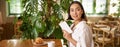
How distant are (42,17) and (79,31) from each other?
7.10 ft

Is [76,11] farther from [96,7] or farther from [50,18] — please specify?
[96,7]

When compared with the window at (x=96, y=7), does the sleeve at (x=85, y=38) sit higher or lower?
lower

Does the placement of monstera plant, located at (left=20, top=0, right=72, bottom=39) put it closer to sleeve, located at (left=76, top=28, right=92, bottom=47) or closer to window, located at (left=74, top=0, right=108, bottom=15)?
sleeve, located at (left=76, top=28, right=92, bottom=47)

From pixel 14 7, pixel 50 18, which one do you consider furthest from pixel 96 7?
pixel 50 18

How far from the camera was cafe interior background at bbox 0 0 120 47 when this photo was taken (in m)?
3.90

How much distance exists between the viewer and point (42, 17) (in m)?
3.94

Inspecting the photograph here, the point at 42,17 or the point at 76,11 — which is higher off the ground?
the point at 76,11

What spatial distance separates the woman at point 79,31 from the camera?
1.81 m

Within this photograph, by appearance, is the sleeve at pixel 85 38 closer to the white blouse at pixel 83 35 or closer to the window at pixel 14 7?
the white blouse at pixel 83 35

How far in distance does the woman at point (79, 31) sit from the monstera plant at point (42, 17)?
73.9 inches

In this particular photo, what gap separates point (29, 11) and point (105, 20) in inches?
153

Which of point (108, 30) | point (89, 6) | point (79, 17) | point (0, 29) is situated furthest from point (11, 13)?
point (79, 17)

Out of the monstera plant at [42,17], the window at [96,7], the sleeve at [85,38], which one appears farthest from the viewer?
the window at [96,7]

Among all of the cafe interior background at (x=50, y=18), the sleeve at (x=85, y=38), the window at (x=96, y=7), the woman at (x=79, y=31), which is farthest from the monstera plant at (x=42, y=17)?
the window at (x=96, y=7)
